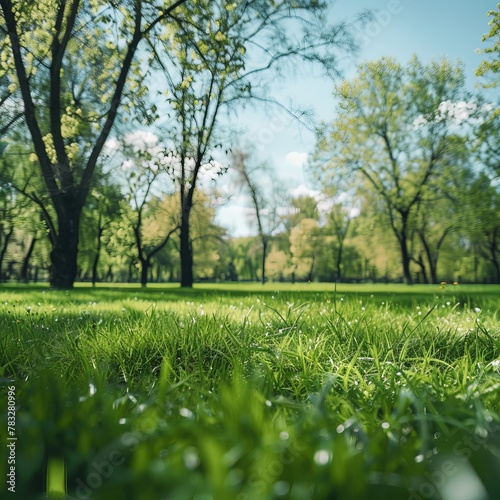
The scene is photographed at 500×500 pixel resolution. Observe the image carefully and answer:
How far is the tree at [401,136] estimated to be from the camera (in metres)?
26.5

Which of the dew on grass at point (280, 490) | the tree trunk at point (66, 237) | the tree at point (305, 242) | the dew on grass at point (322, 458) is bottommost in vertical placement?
the dew on grass at point (280, 490)

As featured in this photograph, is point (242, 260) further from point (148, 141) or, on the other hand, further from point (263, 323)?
point (263, 323)

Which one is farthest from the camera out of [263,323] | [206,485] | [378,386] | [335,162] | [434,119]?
[335,162]

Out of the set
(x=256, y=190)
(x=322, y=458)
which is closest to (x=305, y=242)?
(x=256, y=190)

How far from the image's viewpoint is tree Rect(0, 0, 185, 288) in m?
11.1

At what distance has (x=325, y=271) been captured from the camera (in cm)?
6425

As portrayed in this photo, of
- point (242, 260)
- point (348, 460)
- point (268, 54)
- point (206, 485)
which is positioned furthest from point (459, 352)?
point (242, 260)

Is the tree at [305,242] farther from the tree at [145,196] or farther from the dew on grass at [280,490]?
the dew on grass at [280,490]

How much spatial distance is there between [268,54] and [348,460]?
12176 millimetres

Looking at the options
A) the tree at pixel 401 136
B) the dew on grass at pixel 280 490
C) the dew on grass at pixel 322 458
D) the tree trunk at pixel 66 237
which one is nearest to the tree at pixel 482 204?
the tree at pixel 401 136

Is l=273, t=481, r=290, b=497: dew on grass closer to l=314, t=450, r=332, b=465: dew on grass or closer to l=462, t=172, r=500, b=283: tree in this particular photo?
l=314, t=450, r=332, b=465: dew on grass

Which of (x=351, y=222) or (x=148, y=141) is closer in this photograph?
(x=148, y=141)

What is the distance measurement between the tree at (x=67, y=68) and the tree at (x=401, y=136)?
1546 centimetres

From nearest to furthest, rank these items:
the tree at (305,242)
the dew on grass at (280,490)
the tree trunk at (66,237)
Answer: the dew on grass at (280,490) < the tree trunk at (66,237) < the tree at (305,242)
